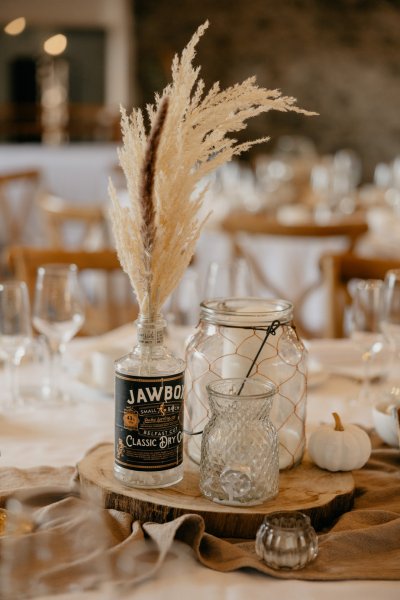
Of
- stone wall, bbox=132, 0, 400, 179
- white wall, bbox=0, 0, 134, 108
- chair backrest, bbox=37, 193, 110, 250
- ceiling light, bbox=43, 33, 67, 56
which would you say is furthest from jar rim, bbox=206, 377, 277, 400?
white wall, bbox=0, 0, 134, 108

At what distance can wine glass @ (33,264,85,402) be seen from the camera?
1590 mm

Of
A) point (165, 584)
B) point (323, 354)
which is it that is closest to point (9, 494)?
point (165, 584)

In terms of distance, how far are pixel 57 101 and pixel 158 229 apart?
1208cm

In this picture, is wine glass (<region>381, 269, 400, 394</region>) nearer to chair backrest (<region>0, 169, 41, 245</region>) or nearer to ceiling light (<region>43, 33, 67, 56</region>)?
ceiling light (<region>43, 33, 67, 56</region>)

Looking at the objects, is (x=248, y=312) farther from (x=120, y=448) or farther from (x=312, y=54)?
(x=312, y=54)

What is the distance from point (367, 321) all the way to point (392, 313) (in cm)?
5

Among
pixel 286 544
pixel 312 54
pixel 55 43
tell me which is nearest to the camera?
pixel 286 544

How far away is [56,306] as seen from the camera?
1.59m

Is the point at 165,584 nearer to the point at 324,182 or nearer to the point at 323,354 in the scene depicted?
the point at 323,354

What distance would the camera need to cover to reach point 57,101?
1259 centimetres

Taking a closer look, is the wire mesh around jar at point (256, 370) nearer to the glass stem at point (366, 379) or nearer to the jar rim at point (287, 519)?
the jar rim at point (287, 519)

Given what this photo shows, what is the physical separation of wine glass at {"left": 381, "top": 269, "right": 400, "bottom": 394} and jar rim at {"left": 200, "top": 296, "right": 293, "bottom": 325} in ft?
1.62

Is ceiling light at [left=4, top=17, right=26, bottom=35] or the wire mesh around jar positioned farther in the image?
ceiling light at [left=4, top=17, right=26, bottom=35]

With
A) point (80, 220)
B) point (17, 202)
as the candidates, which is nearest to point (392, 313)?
point (80, 220)
